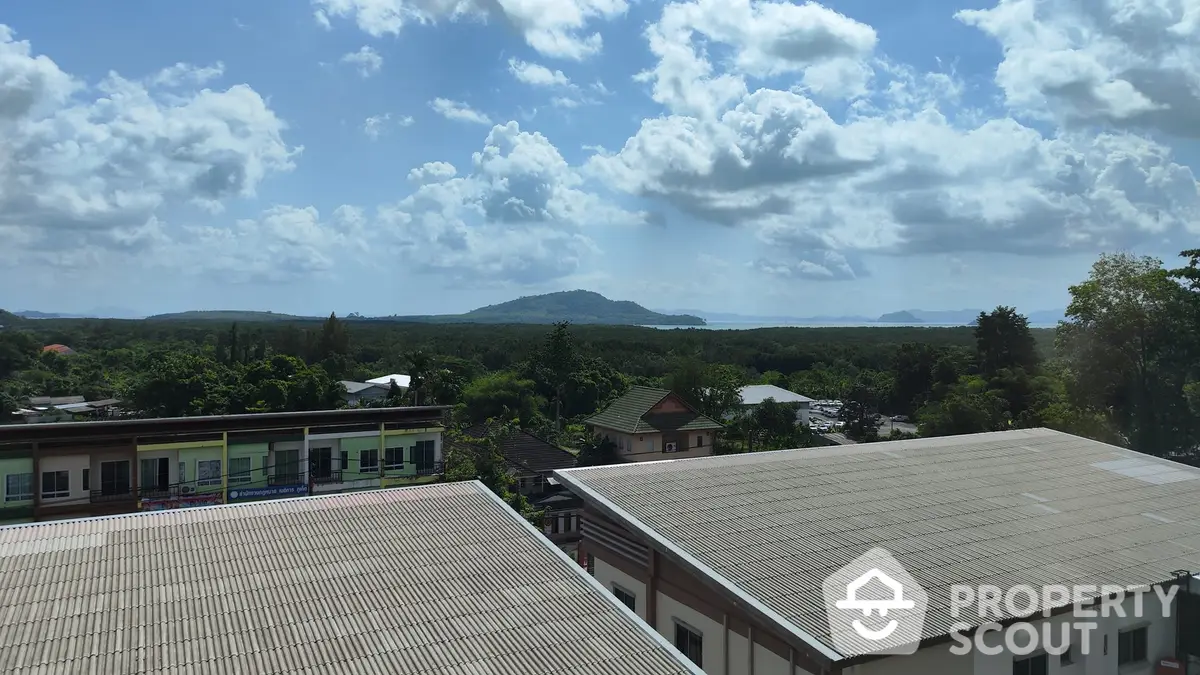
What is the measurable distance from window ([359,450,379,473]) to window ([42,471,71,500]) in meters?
7.77

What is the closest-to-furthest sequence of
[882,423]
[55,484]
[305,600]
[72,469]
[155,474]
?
[305,600], [55,484], [72,469], [155,474], [882,423]

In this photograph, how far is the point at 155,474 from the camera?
21828 millimetres

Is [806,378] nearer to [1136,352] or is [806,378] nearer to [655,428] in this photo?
[655,428]

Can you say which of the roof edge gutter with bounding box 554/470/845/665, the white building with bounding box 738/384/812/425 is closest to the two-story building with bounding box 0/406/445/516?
the roof edge gutter with bounding box 554/470/845/665

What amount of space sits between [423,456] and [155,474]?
786cm

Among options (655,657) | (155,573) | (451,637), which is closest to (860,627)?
(655,657)

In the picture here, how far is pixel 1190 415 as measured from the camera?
87.6 ft

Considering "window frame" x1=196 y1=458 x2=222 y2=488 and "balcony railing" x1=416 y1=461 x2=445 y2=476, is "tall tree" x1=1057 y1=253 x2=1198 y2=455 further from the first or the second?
"window frame" x1=196 y1=458 x2=222 y2=488

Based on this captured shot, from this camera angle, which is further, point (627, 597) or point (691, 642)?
point (627, 597)

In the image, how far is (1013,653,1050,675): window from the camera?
10.5 m

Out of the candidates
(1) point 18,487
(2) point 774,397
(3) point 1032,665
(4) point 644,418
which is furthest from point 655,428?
(3) point 1032,665

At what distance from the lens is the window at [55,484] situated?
20406 mm

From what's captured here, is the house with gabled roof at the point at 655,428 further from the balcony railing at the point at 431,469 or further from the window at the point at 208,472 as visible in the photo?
the window at the point at 208,472

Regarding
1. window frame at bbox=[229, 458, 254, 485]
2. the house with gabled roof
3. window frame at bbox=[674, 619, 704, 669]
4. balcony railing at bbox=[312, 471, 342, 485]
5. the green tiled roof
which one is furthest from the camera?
the green tiled roof
